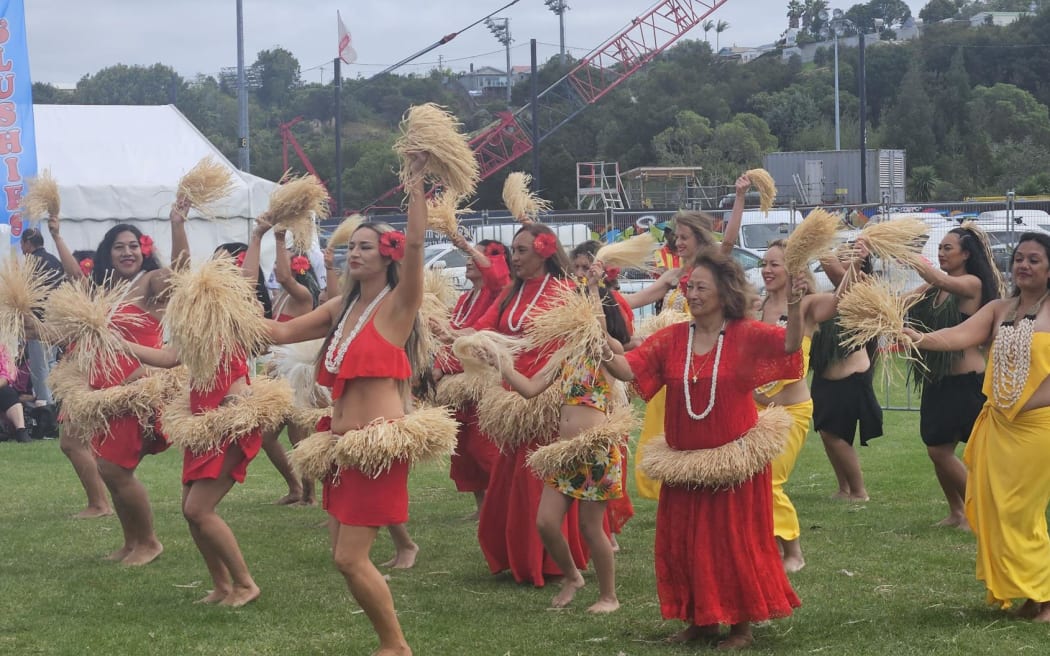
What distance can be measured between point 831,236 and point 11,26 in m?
9.81

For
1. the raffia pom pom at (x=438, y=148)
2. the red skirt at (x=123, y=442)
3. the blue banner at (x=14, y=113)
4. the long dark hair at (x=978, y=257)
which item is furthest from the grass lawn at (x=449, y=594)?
the blue banner at (x=14, y=113)

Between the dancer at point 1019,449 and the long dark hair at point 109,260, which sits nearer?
the dancer at point 1019,449

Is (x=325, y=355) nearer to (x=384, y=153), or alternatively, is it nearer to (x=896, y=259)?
(x=896, y=259)

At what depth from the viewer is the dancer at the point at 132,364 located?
21.5 feet

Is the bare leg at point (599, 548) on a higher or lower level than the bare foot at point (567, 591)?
higher

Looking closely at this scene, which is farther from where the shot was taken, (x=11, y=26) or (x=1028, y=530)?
(x=11, y=26)

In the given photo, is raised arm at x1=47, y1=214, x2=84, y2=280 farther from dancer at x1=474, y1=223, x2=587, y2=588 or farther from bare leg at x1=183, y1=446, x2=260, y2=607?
dancer at x1=474, y1=223, x2=587, y2=588

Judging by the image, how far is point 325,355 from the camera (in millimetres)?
4961

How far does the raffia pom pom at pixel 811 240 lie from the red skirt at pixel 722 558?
39.6 inches

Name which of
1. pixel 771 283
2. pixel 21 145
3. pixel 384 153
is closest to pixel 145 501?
pixel 771 283

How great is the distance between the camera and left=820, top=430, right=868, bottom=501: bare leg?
8.20 m

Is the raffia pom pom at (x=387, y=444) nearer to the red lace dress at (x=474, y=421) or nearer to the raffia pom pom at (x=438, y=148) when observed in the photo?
the raffia pom pom at (x=438, y=148)

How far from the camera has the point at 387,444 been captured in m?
4.66

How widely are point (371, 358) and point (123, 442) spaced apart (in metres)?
2.42
